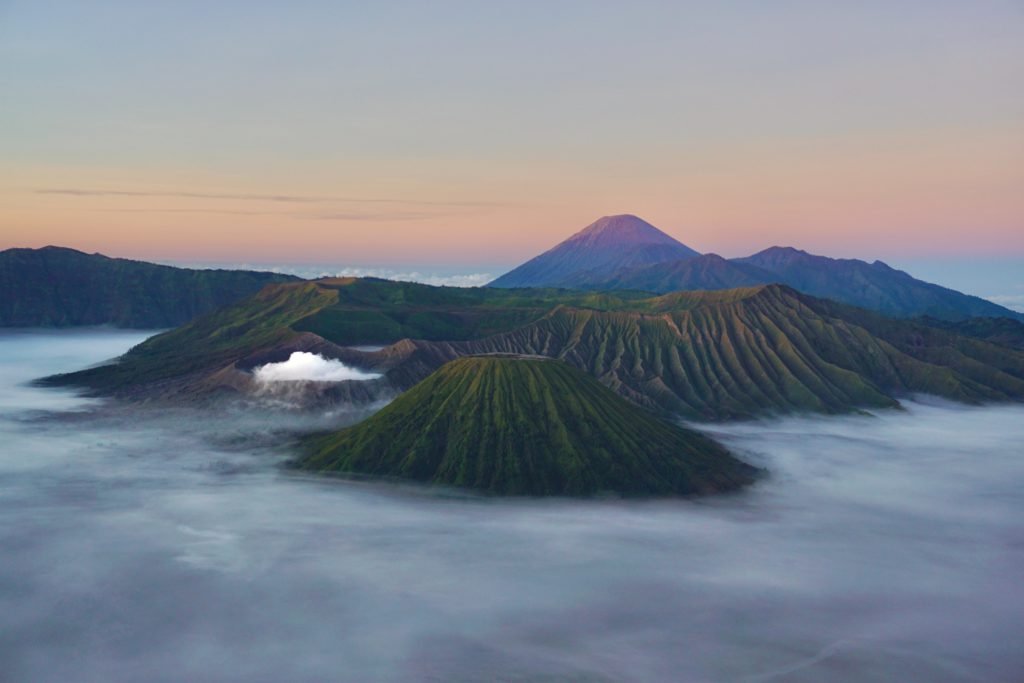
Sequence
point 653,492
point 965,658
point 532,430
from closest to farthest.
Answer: point 965,658, point 653,492, point 532,430

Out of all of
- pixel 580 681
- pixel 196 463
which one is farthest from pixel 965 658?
pixel 196 463

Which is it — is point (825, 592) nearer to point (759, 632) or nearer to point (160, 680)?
point (759, 632)

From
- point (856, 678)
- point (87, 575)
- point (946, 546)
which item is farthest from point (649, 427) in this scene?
point (87, 575)

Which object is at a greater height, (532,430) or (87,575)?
(532,430)

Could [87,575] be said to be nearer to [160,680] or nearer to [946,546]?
[160,680]

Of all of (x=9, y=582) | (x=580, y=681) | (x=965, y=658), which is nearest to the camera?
(x=580, y=681)

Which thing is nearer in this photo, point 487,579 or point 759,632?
point 759,632

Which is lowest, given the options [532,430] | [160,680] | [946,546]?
[160,680]
